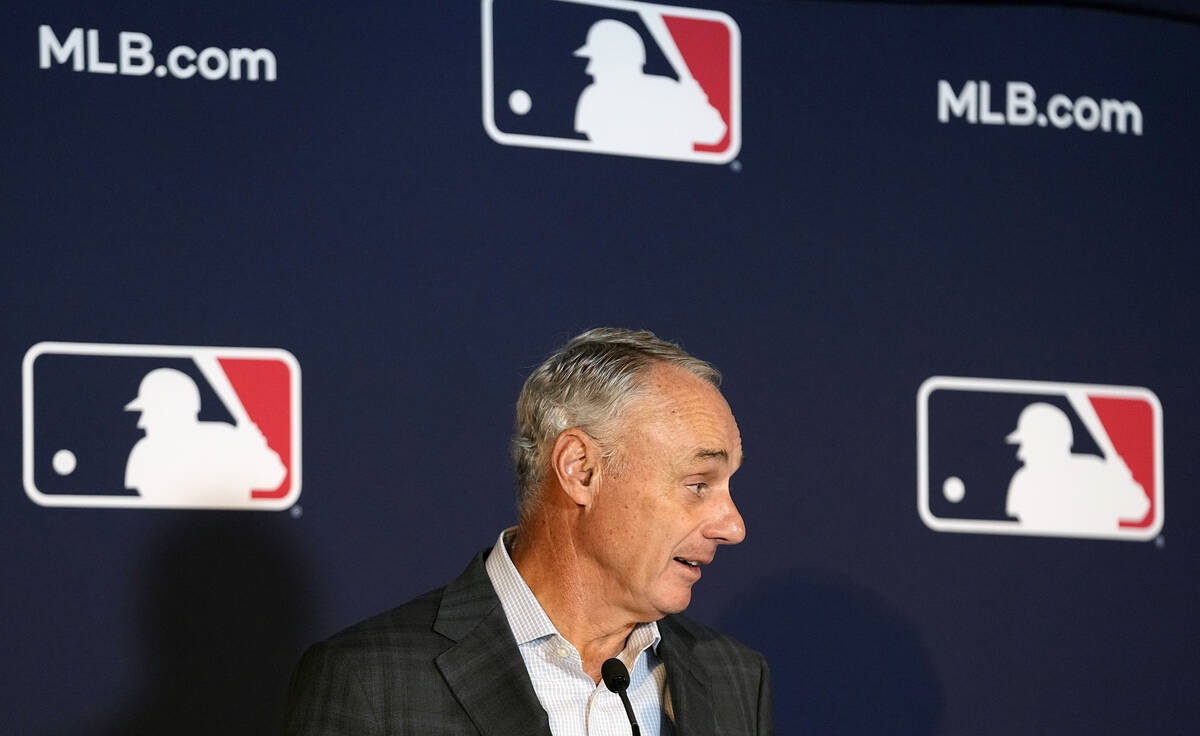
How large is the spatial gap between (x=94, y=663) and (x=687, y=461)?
4.01 ft

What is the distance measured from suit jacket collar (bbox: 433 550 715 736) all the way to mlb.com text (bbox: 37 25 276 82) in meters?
1.20

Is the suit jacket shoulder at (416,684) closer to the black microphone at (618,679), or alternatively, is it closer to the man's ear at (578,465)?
the black microphone at (618,679)

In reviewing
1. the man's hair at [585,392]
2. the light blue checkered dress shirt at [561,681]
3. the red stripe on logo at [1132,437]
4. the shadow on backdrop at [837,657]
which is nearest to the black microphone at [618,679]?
the light blue checkered dress shirt at [561,681]

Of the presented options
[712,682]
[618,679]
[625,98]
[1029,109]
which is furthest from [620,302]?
[618,679]

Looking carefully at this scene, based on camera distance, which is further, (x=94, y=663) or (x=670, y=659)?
(x=94, y=663)

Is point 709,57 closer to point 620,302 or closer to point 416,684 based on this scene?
point 620,302

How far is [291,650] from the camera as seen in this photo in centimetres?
315

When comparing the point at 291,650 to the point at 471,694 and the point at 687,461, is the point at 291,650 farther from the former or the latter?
the point at 687,461

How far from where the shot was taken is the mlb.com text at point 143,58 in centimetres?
312

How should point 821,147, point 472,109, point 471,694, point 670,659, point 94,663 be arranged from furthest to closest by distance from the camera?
point 821,147
point 472,109
point 94,663
point 670,659
point 471,694

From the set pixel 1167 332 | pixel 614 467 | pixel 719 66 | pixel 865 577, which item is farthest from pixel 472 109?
pixel 1167 332

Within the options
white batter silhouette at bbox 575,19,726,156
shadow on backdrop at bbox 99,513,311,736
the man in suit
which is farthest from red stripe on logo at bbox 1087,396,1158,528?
shadow on backdrop at bbox 99,513,311,736

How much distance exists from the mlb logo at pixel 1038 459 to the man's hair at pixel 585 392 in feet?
3.56

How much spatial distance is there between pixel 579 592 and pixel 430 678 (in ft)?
0.94
